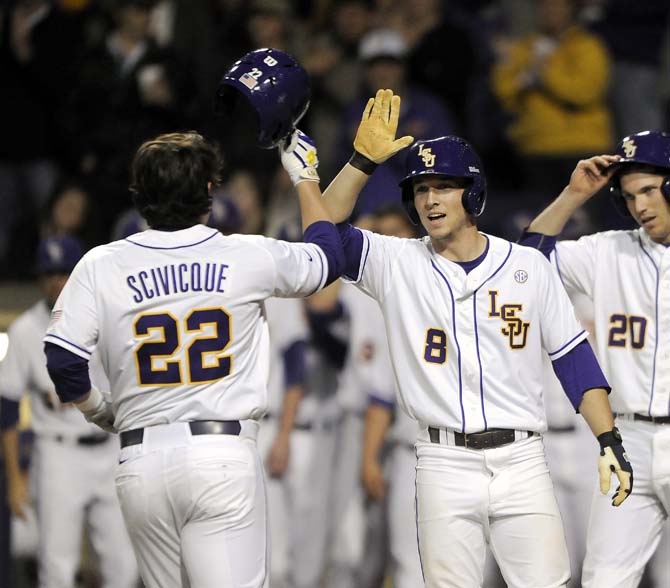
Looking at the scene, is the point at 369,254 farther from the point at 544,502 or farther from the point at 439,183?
the point at 544,502

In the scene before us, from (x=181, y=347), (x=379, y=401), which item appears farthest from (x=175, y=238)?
(x=379, y=401)

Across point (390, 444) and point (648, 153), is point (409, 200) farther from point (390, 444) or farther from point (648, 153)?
point (390, 444)

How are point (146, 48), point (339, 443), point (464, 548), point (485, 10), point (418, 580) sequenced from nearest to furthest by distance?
point (464, 548) → point (418, 580) → point (339, 443) → point (146, 48) → point (485, 10)

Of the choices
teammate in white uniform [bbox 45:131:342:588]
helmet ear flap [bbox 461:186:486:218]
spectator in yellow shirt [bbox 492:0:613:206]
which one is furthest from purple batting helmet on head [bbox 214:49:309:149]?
spectator in yellow shirt [bbox 492:0:613:206]

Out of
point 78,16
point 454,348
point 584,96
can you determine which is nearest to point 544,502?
point 454,348

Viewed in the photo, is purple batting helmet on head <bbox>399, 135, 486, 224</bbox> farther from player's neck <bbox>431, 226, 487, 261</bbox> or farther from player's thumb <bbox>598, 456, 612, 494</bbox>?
player's thumb <bbox>598, 456, 612, 494</bbox>

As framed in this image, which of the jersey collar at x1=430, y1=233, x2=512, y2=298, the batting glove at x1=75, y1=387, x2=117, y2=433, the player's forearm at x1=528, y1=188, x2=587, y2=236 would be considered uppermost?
the player's forearm at x1=528, y1=188, x2=587, y2=236

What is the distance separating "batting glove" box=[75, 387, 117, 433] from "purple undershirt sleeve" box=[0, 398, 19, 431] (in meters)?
2.39

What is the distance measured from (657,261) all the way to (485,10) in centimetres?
521

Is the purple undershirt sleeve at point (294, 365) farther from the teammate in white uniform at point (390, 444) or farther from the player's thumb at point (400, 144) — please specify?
the player's thumb at point (400, 144)

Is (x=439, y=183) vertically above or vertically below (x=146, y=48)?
below

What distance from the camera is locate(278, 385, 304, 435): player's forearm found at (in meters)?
7.32

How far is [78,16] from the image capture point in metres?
9.24

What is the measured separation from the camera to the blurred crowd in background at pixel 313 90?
28.6 feet
